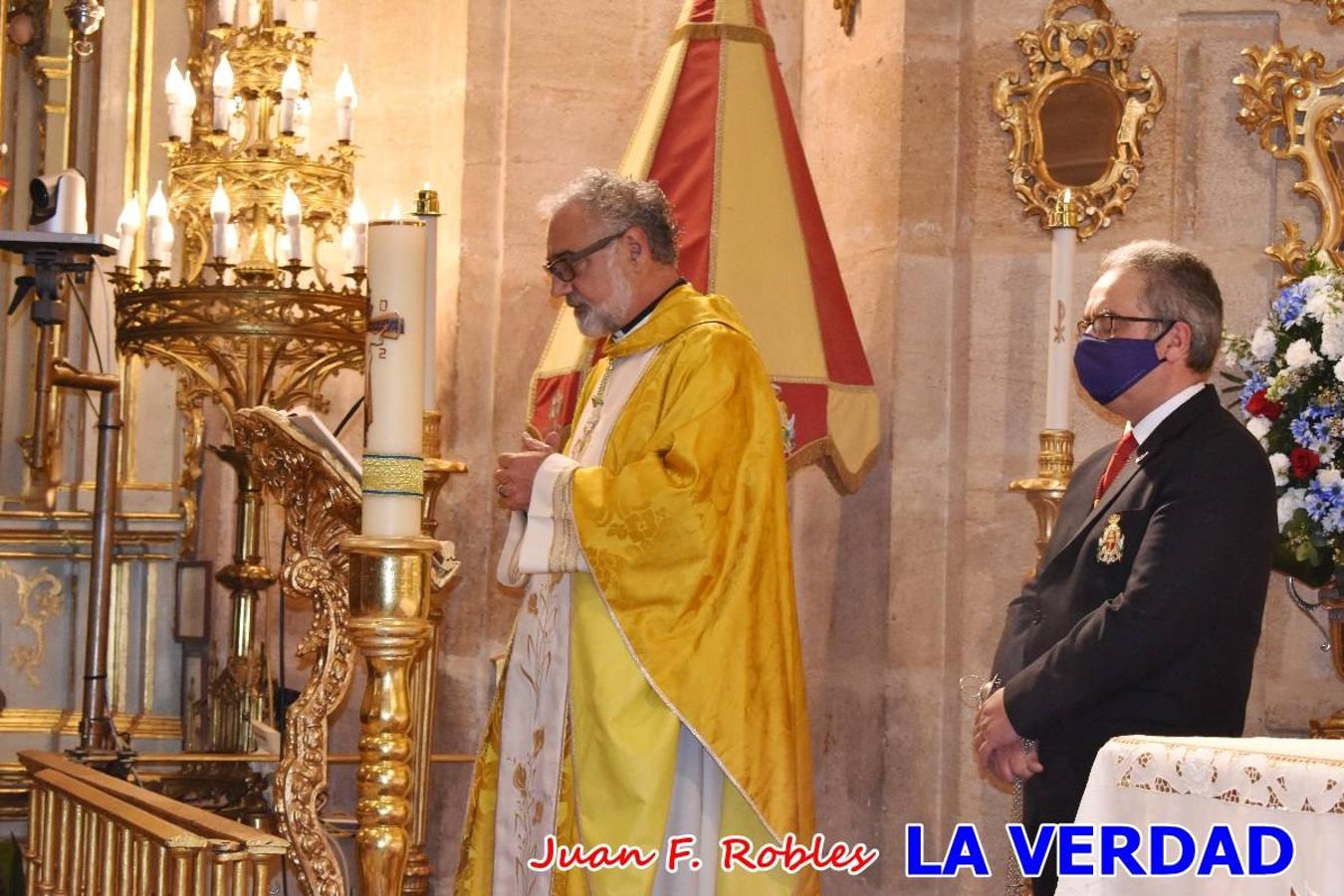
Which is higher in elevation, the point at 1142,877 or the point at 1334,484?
the point at 1334,484

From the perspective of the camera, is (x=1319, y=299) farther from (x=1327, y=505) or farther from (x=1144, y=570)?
(x=1144, y=570)

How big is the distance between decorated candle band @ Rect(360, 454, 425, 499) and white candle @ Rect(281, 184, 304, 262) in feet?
9.89

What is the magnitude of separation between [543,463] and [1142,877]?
1.45 m

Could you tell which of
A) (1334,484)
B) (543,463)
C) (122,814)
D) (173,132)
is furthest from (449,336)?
(122,814)

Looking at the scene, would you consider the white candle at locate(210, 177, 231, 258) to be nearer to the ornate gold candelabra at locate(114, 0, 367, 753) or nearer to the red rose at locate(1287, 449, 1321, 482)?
the ornate gold candelabra at locate(114, 0, 367, 753)

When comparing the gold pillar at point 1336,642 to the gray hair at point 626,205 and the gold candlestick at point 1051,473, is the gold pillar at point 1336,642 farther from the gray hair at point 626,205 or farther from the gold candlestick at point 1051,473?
the gray hair at point 626,205

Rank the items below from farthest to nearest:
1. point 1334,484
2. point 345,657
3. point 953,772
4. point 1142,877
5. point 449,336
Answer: point 449,336
point 953,772
point 1334,484
point 345,657
point 1142,877

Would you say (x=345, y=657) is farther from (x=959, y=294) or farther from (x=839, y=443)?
(x=959, y=294)

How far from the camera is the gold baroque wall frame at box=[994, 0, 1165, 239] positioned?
212 inches

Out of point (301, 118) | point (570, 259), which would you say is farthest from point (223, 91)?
point (570, 259)

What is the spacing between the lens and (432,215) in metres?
5.00

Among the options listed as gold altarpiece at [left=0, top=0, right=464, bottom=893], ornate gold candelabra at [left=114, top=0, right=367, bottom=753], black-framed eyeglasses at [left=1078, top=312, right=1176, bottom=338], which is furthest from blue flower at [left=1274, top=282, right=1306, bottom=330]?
ornate gold candelabra at [left=114, top=0, right=367, bottom=753]

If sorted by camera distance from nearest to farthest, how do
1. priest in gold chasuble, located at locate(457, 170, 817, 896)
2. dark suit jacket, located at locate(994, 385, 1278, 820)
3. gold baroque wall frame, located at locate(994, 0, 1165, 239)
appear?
1. dark suit jacket, located at locate(994, 385, 1278, 820)
2. priest in gold chasuble, located at locate(457, 170, 817, 896)
3. gold baroque wall frame, located at locate(994, 0, 1165, 239)

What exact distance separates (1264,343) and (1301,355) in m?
0.18
